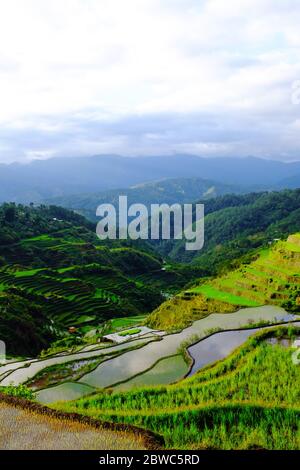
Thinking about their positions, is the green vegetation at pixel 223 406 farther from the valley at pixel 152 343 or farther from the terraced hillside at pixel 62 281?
the terraced hillside at pixel 62 281

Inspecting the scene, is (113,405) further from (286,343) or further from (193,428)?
(286,343)

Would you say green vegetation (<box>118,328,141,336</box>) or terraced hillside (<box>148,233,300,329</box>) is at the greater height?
terraced hillside (<box>148,233,300,329</box>)

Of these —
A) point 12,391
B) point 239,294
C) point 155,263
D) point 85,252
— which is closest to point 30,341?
point 239,294

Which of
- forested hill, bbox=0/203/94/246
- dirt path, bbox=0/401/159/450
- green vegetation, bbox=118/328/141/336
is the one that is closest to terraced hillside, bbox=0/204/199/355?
forested hill, bbox=0/203/94/246

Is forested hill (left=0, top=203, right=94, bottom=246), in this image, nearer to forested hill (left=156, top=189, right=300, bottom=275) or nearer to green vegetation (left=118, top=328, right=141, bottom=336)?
green vegetation (left=118, top=328, right=141, bottom=336)

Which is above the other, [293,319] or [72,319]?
[293,319]

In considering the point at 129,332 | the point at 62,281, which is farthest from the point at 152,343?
the point at 62,281
